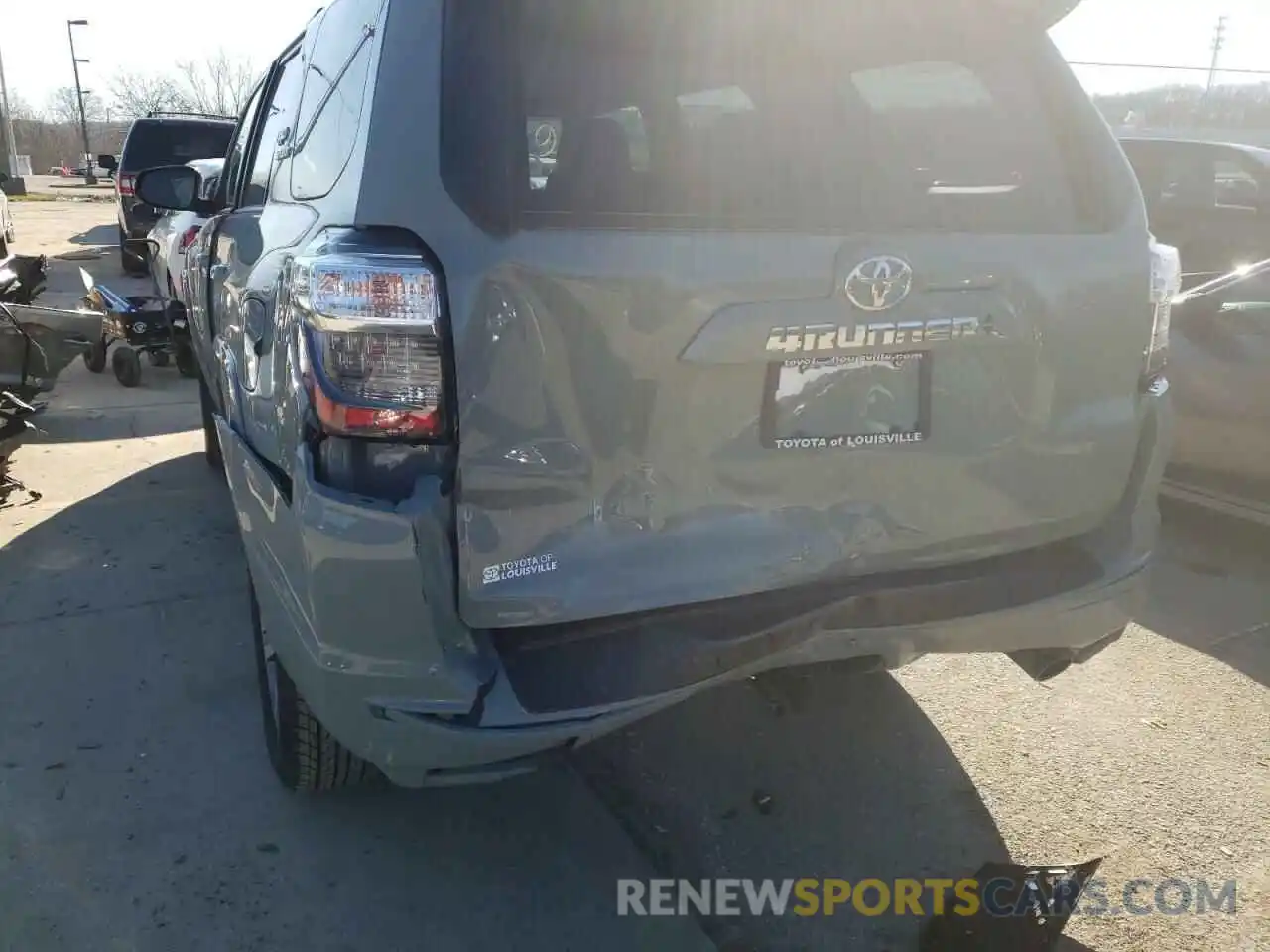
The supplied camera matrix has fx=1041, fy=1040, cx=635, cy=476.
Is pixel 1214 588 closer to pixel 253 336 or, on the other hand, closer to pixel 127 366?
pixel 253 336

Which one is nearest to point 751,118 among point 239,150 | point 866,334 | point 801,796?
point 866,334

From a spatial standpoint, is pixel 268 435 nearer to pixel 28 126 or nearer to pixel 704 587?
pixel 704 587

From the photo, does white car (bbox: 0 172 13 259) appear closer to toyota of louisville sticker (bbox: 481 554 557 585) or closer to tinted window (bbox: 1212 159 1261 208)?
toyota of louisville sticker (bbox: 481 554 557 585)

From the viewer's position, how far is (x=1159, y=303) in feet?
8.17

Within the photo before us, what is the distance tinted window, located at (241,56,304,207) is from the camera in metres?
3.14

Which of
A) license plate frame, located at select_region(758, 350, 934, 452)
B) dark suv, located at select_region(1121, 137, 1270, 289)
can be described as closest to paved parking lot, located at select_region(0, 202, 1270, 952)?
license plate frame, located at select_region(758, 350, 934, 452)

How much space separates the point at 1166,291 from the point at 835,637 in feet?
3.94

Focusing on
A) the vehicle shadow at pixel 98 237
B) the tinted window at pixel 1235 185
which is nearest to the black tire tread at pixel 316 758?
the tinted window at pixel 1235 185

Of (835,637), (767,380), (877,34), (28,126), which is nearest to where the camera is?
(767,380)

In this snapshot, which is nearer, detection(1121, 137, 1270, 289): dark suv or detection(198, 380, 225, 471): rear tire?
detection(198, 380, 225, 471): rear tire

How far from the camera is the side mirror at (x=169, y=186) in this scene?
429 centimetres

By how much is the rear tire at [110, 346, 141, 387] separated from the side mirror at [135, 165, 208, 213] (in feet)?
13.8

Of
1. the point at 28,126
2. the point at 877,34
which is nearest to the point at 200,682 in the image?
the point at 877,34

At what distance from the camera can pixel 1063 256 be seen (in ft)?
7.46
